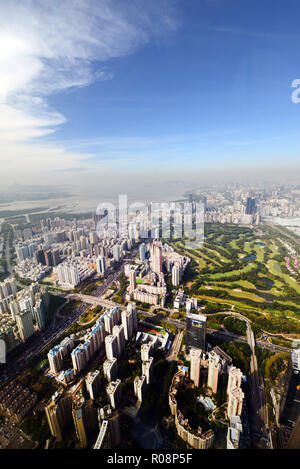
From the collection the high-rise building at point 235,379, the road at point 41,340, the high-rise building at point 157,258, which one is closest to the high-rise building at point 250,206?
the high-rise building at point 157,258

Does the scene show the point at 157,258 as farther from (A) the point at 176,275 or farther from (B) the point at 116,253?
(B) the point at 116,253

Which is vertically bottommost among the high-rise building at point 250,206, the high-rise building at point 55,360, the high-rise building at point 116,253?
the high-rise building at point 55,360

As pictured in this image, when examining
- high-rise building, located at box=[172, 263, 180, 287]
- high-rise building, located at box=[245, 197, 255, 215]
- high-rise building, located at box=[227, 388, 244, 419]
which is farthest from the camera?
high-rise building, located at box=[245, 197, 255, 215]

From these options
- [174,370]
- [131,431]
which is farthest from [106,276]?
[131,431]

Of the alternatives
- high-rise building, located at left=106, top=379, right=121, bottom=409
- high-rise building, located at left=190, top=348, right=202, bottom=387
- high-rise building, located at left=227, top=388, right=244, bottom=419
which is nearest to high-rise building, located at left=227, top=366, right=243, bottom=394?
high-rise building, located at left=227, top=388, right=244, bottom=419

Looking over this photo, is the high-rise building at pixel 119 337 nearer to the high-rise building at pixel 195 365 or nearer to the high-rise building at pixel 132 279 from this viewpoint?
the high-rise building at pixel 195 365

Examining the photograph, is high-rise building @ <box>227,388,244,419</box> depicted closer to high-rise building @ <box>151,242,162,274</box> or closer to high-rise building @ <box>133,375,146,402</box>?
high-rise building @ <box>133,375,146,402</box>
